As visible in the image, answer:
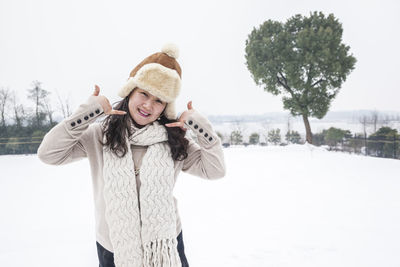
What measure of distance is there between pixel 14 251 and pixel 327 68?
11646 mm

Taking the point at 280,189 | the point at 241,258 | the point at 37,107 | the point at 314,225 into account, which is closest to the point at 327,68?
the point at 280,189

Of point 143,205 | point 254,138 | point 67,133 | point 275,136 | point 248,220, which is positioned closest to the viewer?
point 67,133

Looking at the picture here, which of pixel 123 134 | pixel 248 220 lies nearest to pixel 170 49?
pixel 123 134

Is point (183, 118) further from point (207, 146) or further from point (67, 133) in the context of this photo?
point (67, 133)

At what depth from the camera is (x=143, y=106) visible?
1.02 metres

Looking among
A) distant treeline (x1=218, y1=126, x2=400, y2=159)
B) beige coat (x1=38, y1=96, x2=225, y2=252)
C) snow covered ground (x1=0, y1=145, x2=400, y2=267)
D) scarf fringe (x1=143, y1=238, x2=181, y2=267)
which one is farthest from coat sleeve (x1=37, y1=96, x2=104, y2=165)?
distant treeline (x1=218, y1=126, x2=400, y2=159)

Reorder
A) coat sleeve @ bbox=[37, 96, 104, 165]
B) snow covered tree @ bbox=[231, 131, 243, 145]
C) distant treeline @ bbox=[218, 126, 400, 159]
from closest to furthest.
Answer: coat sleeve @ bbox=[37, 96, 104, 165], distant treeline @ bbox=[218, 126, 400, 159], snow covered tree @ bbox=[231, 131, 243, 145]

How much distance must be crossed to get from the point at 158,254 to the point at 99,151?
1.75 ft

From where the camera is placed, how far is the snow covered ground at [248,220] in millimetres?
2312

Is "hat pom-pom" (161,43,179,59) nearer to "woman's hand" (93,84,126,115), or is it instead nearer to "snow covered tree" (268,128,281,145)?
"woman's hand" (93,84,126,115)

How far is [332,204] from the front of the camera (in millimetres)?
3672

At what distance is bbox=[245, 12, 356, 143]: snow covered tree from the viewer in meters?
10.1

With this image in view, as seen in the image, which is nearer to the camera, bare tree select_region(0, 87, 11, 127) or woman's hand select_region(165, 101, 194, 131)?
woman's hand select_region(165, 101, 194, 131)

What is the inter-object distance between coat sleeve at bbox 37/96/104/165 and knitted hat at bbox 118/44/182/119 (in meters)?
0.19
